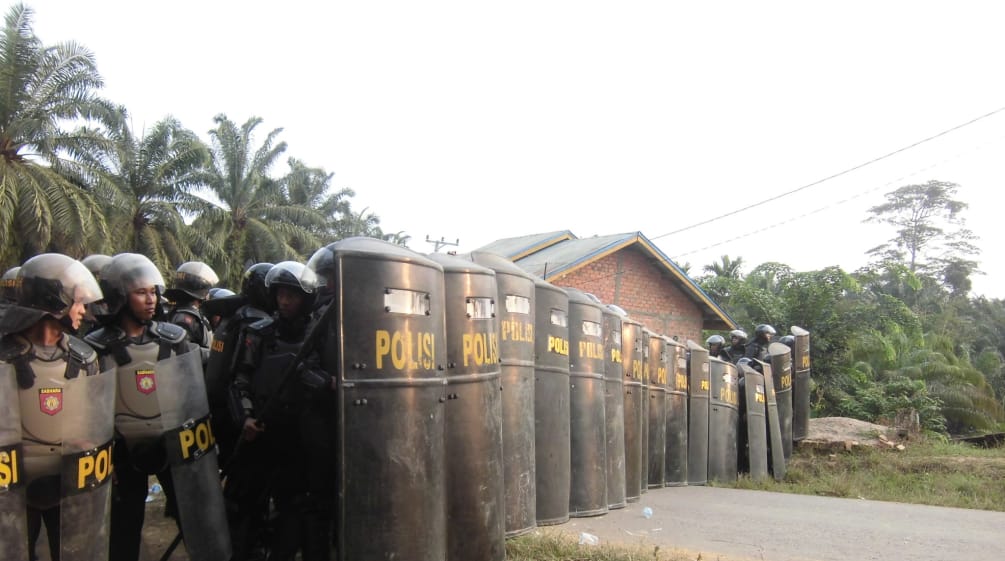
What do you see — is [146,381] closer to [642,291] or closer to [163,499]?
[163,499]

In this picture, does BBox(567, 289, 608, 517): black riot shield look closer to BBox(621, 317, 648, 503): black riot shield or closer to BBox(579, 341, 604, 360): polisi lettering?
BBox(579, 341, 604, 360): polisi lettering

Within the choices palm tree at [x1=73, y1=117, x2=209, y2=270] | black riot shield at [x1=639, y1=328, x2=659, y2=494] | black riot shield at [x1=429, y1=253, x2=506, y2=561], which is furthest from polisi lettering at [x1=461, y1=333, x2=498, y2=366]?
palm tree at [x1=73, y1=117, x2=209, y2=270]


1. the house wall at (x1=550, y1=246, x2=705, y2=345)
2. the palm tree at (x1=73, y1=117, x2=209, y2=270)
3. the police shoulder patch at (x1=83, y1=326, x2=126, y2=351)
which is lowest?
the police shoulder patch at (x1=83, y1=326, x2=126, y2=351)

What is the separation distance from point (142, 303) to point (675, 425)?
21.0 feet

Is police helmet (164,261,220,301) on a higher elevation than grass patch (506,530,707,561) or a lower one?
higher

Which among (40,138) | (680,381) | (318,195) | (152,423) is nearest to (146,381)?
(152,423)

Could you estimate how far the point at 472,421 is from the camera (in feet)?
14.4

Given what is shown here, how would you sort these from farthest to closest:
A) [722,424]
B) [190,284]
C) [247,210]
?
[247,210]
[722,424]
[190,284]

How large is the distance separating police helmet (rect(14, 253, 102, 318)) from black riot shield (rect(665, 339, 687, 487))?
6512 millimetres

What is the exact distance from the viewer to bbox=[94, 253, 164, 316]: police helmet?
4344 millimetres

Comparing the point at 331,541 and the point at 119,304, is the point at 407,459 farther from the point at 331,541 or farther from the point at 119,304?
the point at 119,304

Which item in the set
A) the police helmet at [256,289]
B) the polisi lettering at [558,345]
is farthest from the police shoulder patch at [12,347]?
the polisi lettering at [558,345]

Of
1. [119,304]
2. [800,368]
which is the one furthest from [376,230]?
[119,304]

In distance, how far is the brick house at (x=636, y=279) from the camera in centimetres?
2053
